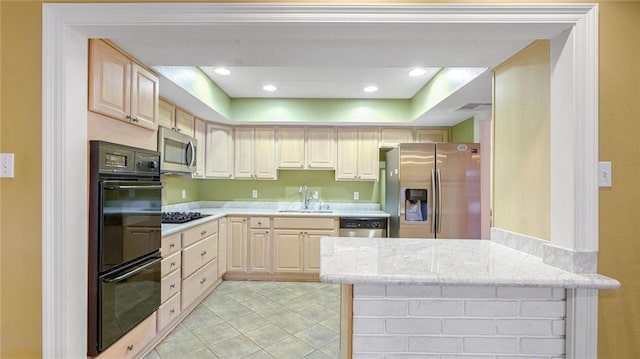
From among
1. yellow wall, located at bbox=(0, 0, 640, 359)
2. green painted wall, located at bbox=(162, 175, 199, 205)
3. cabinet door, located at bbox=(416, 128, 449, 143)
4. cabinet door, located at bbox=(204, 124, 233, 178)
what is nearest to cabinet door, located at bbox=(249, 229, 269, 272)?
cabinet door, located at bbox=(204, 124, 233, 178)

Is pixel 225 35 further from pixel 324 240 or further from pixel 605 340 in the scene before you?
pixel 605 340

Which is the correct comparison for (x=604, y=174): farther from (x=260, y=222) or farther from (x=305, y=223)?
(x=260, y=222)

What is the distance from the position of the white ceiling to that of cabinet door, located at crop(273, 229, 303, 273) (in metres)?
1.97

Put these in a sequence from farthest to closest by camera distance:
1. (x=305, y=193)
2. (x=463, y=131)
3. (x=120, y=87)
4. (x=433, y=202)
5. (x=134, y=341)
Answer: (x=305, y=193)
(x=463, y=131)
(x=433, y=202)
(x=134, y=341)
(x=120, y=87)

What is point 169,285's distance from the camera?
7.69 ft

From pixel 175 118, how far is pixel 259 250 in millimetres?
1878

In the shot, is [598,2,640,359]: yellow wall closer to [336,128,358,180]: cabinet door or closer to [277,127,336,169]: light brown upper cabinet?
[336,128,358,180]: cabinet door

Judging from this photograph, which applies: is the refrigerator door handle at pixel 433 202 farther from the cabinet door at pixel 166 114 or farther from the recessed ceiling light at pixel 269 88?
the cabinet door at pixel 166 114

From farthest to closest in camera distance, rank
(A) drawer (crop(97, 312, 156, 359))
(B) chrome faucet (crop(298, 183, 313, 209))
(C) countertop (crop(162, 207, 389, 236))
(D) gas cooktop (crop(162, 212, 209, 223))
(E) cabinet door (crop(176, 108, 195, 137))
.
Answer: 1. (B) chrome faucet (crop(298, 183, 313, 209))
2. (E) cabinet door (crop(176, 108, 195, 137))
3. (D) gas cooktop (crop(162, 212, 209, 223))
4. (C) countertop (crop(162, 207, 389, 236))
5. (A) drawer (crop(97, 312, 156, 359))

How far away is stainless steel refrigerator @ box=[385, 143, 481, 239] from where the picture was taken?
3.13 m

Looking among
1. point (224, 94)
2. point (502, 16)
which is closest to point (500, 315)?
point (502, 16)

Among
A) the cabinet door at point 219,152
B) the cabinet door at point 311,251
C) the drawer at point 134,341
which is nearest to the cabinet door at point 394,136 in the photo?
the cabinet door at point 311,251

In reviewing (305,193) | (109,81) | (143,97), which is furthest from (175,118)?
(305,193)

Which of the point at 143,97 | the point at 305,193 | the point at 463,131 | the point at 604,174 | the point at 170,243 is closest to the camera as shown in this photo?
the point at 604,174
